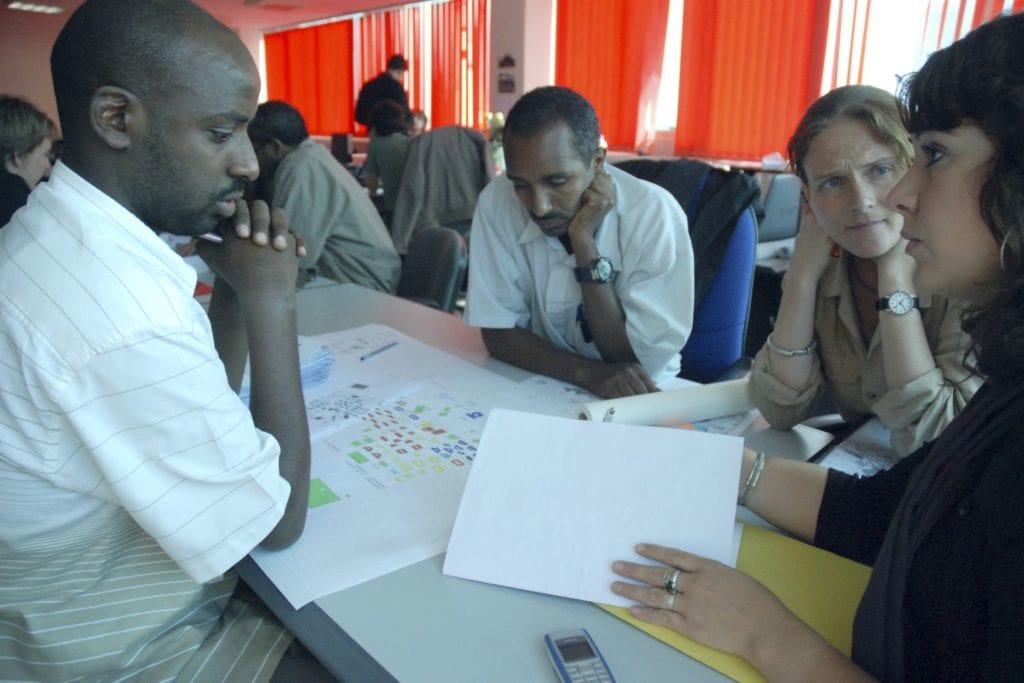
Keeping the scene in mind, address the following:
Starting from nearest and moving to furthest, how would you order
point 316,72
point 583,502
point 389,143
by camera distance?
point 583,502, point 389,143, point 316,72

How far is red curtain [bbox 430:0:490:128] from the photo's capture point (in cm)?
755

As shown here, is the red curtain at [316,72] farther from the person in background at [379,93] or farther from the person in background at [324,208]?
the person in background at [324,208]

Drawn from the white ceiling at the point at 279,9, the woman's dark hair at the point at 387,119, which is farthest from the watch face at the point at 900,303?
the white ceiling at the point at 279,9

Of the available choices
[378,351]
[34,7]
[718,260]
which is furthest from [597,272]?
[34,7]

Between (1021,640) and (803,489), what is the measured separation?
428 millimetres

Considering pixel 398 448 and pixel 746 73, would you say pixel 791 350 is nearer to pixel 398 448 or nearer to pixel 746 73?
pixel 398 448

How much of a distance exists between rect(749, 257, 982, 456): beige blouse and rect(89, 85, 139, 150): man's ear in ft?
3.43

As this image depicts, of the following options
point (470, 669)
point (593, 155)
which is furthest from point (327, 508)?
point (593, 155)

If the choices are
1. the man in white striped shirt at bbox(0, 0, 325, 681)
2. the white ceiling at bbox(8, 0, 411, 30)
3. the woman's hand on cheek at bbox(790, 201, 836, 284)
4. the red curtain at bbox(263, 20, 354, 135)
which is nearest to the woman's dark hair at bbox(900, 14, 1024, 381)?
the woman's hand on cheek at bbox(790, 201, 836, 284)

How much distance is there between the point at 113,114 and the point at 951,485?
970 mm

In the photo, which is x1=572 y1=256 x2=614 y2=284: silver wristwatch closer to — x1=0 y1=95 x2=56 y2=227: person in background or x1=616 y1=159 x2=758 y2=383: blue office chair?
x1=616 y1=159 x2=758 y2=383: blue office chair

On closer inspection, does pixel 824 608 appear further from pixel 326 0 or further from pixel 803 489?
pixel 326 0

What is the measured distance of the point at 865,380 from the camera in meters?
1.35

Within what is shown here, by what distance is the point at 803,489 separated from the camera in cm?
99
